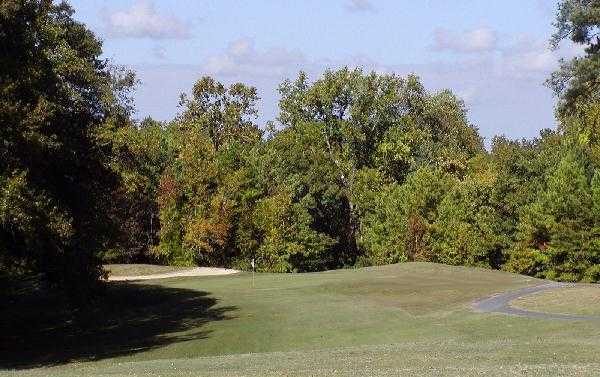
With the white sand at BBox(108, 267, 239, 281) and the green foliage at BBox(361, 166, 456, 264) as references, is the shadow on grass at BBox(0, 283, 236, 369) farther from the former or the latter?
the green foliage at BBox(361, 166, 456, 264)

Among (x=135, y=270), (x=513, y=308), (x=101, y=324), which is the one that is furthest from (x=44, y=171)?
(x=135, y=270)

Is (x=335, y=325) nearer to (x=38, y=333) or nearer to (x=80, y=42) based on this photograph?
(x=38, y=333)

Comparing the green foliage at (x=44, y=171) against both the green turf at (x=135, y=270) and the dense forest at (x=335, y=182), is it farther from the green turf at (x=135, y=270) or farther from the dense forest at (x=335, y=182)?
the green turf at (x=135, y=270)

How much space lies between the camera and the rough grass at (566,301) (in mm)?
32125

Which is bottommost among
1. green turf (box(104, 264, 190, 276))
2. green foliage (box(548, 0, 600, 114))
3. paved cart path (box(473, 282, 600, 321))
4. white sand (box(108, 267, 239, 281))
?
paved cart path (box(473, 282, 600, 321))

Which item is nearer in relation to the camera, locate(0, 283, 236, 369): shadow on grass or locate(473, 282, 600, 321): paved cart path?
locate(0, 283, 236, 369): shadow on grass

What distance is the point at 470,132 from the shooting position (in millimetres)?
121938

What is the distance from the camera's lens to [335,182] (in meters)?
91.2

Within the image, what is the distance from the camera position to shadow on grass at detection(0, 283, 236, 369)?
28359mm

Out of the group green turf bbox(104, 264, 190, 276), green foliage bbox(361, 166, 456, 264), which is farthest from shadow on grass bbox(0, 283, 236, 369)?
green foliage bbox(361, 166, 456, 264)

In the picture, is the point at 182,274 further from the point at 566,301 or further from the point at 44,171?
the point at 566,301

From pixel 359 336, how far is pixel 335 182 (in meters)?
62.4

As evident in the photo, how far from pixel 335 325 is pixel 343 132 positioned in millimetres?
61509

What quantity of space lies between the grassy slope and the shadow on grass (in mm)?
412
